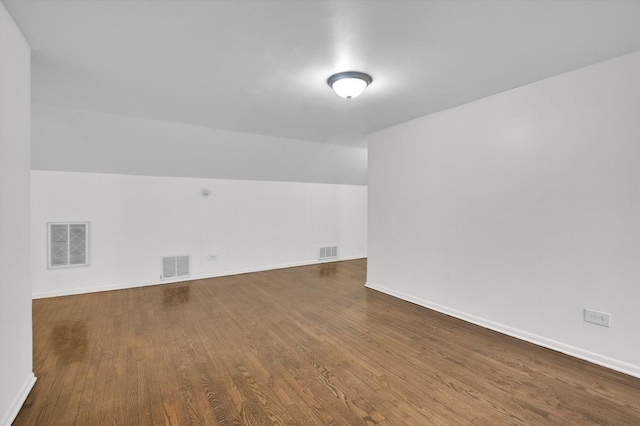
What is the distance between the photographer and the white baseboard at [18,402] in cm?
171

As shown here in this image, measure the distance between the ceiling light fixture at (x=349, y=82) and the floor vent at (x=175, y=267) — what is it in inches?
155

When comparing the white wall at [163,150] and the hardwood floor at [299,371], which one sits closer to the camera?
the hardwood floor at [299,371]

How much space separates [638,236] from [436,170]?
1869 millimetres

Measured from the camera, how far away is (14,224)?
1873mm

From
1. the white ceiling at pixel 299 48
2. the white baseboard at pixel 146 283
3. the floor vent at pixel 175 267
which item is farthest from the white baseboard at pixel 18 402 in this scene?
the floor vent at pixel 175 267

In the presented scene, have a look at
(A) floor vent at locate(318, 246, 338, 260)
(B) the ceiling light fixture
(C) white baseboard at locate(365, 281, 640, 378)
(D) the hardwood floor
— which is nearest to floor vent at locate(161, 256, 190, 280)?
(D) the hardwood floor

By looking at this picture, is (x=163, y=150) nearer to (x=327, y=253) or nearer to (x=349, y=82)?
(x=349, y=82)

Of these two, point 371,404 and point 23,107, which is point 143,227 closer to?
point 23,107

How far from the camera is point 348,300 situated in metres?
4.09

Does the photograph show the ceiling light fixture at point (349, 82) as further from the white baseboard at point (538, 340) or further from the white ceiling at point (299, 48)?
the white baseboard at point (538, 340)

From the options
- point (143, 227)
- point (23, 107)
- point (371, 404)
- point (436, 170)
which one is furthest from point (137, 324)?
point (436, 170)

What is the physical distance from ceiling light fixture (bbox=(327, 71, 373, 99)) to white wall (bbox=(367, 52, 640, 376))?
1.44 m

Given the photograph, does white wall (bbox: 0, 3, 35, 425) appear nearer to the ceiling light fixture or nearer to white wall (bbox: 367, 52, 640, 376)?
the ceiling light fixture

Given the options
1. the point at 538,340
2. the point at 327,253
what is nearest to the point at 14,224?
the point at 538,340
